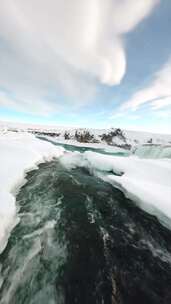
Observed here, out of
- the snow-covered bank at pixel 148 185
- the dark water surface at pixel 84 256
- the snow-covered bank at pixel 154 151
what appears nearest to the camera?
the dark water surface at pixel 84 256

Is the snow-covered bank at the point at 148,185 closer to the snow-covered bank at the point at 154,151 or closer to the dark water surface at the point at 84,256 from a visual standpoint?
the dark water surface at the point at 84,256

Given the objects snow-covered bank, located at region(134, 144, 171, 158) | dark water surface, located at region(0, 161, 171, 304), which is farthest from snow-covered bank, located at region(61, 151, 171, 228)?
snow-covered bank, located at region(134, 144, 171, 158)

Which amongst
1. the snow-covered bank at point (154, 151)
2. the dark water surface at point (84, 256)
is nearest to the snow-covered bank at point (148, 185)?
the dark water surface at point (84, 256)

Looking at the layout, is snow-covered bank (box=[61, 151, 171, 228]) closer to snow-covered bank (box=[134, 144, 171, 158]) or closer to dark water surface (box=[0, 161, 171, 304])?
dark water surface (box=[0, 161, 171, 304])

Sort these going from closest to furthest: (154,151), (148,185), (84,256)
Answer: (84,256), (148,185), (154,151)

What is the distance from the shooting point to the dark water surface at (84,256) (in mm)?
2918

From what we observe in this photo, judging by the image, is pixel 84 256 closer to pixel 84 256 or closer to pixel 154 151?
pixel 84 256

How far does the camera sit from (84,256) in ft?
12.5

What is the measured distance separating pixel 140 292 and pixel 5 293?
257 centimetres

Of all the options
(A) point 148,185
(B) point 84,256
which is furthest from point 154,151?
(B) point 84,256

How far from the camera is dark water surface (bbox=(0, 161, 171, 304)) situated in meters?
2.92

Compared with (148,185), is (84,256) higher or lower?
lower

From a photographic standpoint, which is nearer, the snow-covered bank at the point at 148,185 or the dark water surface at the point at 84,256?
the dark water surface at the point at 84,256

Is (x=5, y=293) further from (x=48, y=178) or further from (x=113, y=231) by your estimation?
(x=48, y=178)
